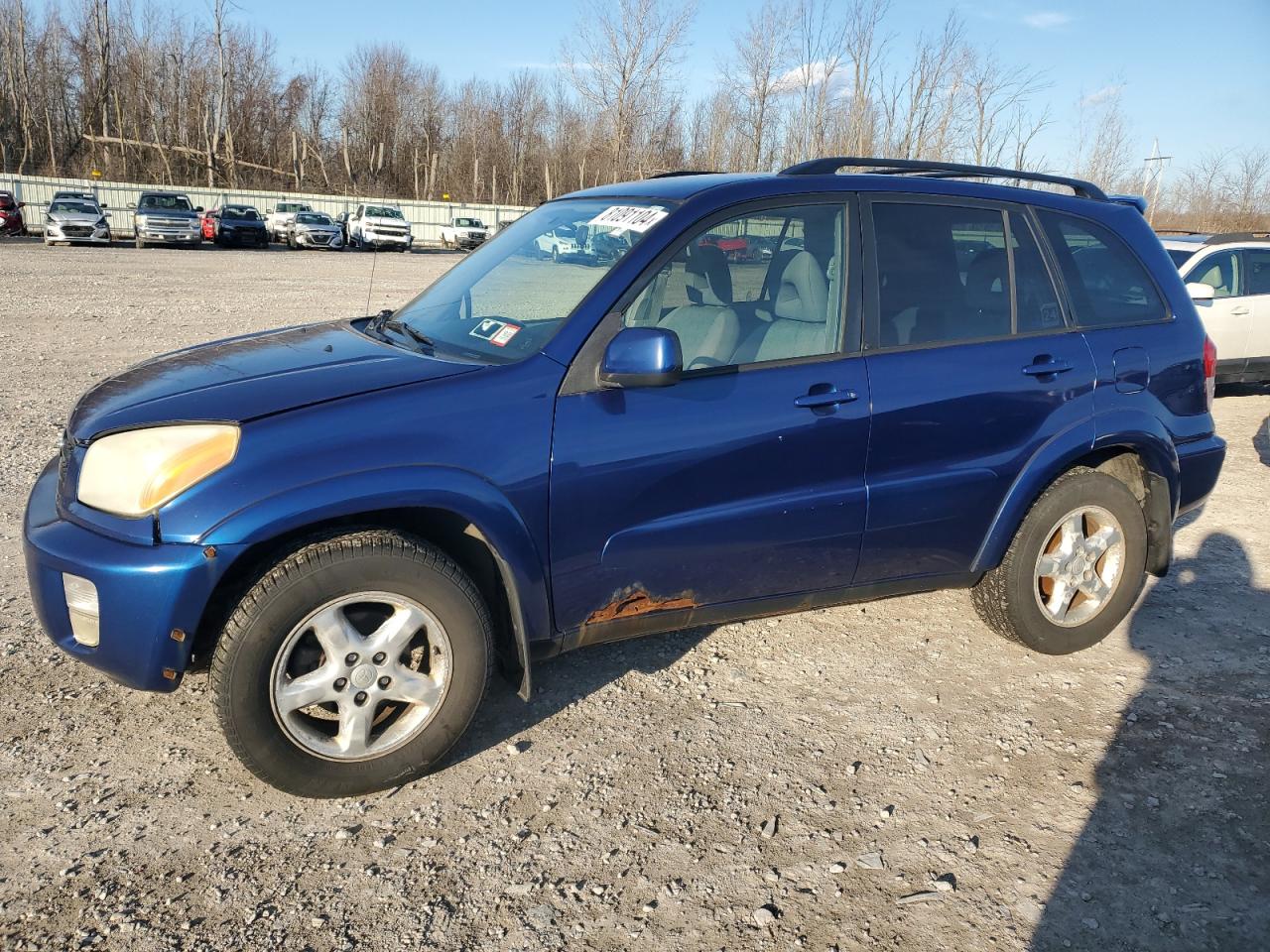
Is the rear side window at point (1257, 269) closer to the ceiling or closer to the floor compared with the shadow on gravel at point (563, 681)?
closer to the ceiling

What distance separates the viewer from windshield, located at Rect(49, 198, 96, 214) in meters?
29.8

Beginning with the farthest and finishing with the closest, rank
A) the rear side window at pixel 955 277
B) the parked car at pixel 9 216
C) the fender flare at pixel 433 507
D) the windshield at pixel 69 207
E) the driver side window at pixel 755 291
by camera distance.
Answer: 1. the parked car at pixel 9 216
2. the windshield at pixel 69 207
3. the rear side window at pixel 955 277
4. the driver side window at pixel 755 291
5. the fender flare at pixel 433 507

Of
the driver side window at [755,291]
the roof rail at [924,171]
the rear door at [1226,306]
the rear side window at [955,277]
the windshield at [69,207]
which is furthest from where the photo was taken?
the windshield at [69,207]

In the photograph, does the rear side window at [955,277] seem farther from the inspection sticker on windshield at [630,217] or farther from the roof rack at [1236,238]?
the roof rack at [1236,238]

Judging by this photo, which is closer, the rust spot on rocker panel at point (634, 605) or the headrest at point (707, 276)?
the rust spot on rocker panel at point (634, 605)

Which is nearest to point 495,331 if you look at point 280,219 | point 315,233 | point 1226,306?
point 1226,306

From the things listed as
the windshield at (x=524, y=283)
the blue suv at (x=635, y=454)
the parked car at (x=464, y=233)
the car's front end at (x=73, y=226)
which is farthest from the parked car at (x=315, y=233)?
the blue suv at (x=635, y=454)

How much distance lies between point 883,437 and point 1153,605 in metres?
2.16

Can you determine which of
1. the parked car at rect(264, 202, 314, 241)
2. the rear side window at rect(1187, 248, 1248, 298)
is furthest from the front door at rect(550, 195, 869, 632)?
the parked car at rect(264, 202, 314, 241)

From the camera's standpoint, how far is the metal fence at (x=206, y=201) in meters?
38.2

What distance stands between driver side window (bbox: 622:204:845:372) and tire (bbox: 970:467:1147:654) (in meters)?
1.24

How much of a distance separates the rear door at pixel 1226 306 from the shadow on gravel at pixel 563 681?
8089mm

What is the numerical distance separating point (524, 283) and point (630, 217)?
0.48 meters

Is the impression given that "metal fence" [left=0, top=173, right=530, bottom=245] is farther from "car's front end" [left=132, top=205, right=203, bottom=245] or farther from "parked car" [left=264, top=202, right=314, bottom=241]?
"car's front end" [left=132, top=205, right=203, bottom=245]
